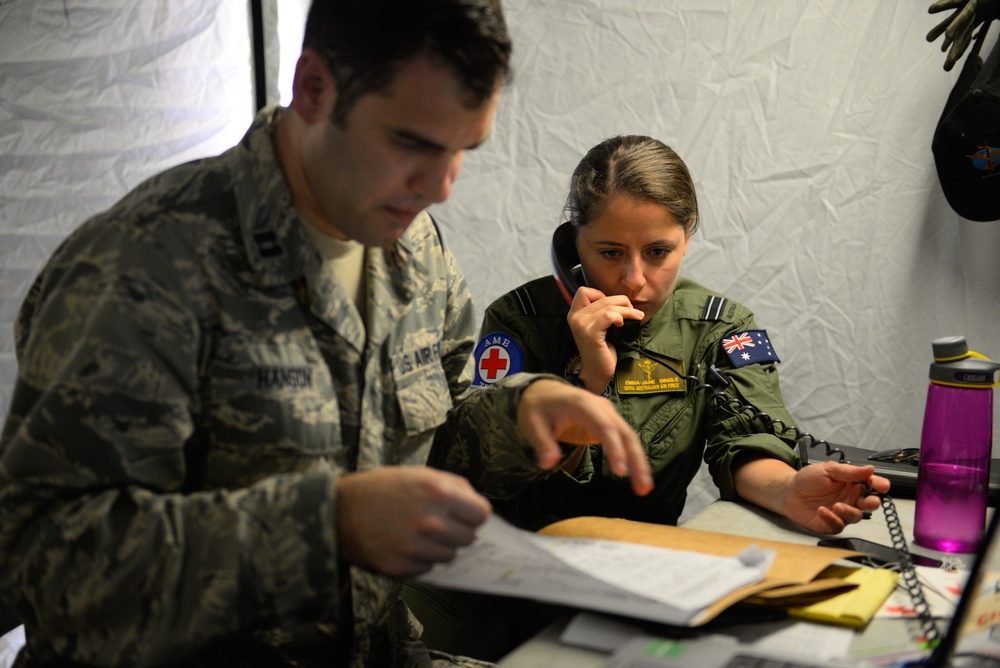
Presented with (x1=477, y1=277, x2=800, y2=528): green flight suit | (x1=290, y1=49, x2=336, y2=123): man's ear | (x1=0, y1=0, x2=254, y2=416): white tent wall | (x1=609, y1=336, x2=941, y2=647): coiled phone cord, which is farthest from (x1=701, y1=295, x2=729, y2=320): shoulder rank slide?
(x1=0, y1=0, x2=254, y2=416): white tent wall

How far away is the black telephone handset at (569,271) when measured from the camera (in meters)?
1.64

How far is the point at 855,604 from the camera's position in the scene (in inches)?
36.6

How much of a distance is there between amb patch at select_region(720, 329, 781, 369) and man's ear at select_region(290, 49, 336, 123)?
36.7 inches

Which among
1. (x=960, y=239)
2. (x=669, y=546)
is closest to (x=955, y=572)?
(x=669, y=546)

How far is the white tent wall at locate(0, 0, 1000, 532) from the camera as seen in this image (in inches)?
79.5

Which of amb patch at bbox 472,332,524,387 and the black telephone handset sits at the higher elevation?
the black telephone handset

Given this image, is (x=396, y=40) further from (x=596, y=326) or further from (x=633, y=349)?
(x=633, y=349)

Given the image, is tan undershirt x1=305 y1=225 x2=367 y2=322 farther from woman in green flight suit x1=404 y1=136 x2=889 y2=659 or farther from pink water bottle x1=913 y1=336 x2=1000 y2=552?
pink water bottle x1=913 y1=336 x2=1000 y2=552

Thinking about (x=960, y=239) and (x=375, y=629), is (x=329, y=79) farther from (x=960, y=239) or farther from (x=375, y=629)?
(x=960, y=239)

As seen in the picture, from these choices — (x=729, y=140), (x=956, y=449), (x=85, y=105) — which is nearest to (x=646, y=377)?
(x=956, y=449)

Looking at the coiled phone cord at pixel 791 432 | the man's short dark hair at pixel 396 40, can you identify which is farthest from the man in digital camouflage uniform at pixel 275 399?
the coiled phone cord at pixel 791 432

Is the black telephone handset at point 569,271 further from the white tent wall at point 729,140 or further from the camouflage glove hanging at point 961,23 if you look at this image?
the camouflage glove hanging at point 961,23

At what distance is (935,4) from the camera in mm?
1878

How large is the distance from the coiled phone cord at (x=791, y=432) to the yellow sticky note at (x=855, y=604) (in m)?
0.04
